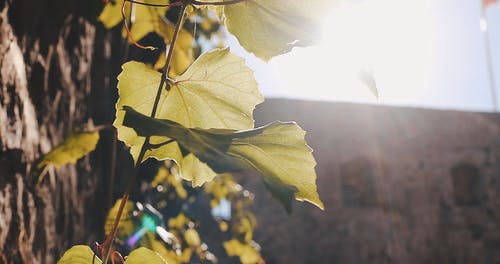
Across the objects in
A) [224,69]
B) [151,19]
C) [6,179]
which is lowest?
[6,179]

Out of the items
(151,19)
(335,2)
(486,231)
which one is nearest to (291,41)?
(335,2)

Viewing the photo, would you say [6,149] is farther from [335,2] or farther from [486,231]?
[486,231]

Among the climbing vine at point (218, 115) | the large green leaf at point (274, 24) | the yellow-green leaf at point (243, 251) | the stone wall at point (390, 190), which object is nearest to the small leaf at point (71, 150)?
the climbing vine at point (218, 115)

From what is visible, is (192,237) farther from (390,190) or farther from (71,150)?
(390,190)

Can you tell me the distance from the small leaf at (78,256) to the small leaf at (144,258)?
0.11ft

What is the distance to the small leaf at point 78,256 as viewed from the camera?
0.42 m

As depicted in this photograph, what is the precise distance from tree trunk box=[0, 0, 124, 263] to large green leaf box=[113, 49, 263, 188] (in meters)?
0.42

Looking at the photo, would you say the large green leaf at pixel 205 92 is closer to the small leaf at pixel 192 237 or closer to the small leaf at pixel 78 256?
the small leaf at pixel 78 256

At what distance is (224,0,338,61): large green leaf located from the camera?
405mm

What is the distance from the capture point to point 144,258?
0.42 metres

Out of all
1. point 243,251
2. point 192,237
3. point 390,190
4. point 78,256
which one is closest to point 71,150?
point 78,256

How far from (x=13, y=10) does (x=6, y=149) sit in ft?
0.79

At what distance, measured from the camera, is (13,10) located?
0.82m

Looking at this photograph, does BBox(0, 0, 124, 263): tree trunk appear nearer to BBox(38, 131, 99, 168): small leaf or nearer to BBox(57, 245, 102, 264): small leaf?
BBox(38, 131, 99, 168): small leaf
